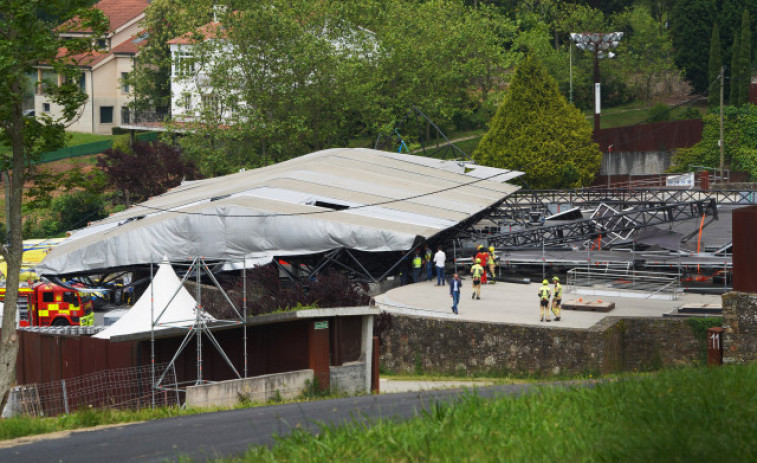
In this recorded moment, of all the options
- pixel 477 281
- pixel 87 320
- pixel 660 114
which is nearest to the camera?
pixel 477 281

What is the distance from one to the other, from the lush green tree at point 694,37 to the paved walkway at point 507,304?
51182 millimetres

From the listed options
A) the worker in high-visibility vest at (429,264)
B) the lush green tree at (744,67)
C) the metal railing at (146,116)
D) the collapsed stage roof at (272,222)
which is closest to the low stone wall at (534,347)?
the collapsed stage roof at (272,222)

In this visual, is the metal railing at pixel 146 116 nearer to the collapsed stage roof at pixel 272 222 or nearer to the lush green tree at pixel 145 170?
the lush green tree at pixel 145 170

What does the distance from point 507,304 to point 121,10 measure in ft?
280

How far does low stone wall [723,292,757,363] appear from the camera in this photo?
78.6 feet

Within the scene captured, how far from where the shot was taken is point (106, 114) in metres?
103

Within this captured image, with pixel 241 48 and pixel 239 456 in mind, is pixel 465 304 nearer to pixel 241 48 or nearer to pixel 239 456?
pixel 239 456

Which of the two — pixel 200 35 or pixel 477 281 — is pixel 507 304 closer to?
pixel 477 281

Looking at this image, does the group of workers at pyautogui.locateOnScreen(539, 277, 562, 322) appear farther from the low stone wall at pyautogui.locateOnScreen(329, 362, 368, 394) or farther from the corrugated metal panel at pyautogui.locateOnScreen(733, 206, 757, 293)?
the low stone wall at pyautogui.locateOnScreen(329, 362, 368, 394)

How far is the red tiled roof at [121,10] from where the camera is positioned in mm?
107006

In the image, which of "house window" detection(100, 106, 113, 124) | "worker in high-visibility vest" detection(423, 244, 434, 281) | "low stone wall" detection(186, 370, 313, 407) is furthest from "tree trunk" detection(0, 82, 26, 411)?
"house window" detection(100, 106, 113, 124)

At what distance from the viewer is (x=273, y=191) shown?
4291 cm

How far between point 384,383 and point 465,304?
26.4ft

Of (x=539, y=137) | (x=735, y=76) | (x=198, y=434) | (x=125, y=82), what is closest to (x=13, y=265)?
(x=198, y=434)
